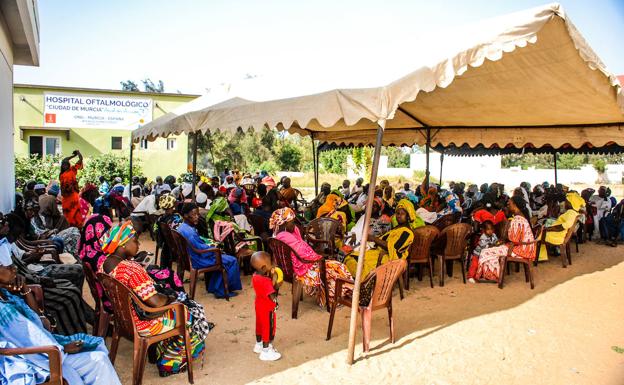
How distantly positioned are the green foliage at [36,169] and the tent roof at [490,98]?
426 inches

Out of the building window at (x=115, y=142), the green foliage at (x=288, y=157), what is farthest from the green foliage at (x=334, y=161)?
the building window at (x=115, y=142)

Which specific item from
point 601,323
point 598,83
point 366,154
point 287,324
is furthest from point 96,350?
point 366,154

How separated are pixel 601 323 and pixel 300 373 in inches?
143

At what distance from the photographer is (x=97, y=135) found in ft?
69.5

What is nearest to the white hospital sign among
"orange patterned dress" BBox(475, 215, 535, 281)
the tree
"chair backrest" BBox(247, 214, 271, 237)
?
"chair backrest" BBox(247, 214, 271, 237)

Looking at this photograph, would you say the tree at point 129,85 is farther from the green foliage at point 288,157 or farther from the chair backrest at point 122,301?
the chair backrest at point 122,301

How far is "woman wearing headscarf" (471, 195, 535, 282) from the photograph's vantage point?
6.73m

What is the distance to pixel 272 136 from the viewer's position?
133 ft

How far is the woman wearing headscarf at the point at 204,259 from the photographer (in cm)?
569

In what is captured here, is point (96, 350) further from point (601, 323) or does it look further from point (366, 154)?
point (366, 154)

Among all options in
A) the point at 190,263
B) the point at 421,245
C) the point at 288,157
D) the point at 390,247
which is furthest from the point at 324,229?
the point at 288,157

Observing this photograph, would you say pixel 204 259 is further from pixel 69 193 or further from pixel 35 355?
pixel 69 193

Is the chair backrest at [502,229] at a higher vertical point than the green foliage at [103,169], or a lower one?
lower

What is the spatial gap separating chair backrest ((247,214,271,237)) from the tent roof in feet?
5.69
